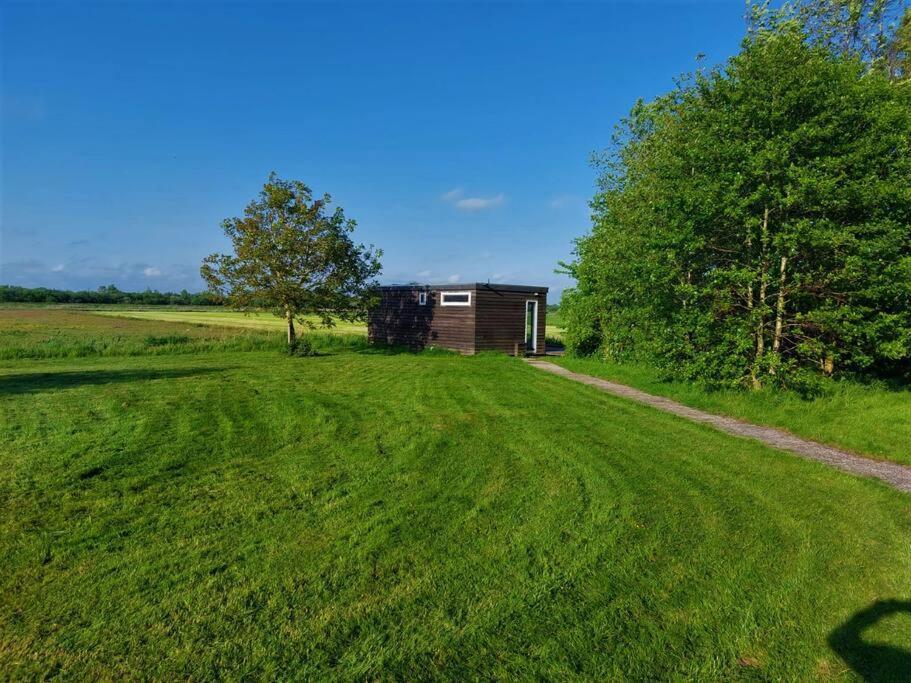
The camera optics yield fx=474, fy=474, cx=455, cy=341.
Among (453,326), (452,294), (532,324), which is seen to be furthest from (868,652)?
(532,324)

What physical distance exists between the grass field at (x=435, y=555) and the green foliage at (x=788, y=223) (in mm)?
3670

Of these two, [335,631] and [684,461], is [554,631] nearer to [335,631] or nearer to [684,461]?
[335,631]

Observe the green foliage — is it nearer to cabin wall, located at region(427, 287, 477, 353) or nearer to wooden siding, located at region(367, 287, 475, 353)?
cabin wall, located at region(427, 287, 477, 353)

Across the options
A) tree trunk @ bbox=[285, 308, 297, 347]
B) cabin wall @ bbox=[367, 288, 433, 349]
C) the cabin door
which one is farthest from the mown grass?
tree trunk @ bbox=[285, 308, 297, 347]

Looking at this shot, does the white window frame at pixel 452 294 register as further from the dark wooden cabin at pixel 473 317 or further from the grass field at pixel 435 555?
the grass field at pixel 435 555

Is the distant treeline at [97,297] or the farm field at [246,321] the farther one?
the distant treeline at [97,297]

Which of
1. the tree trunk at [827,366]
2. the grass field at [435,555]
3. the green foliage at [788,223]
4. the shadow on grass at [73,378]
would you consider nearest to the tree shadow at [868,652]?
the grass field at [435,555]

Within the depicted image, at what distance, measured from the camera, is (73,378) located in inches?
453

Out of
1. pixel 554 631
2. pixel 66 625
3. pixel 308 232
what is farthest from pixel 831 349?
pixel 308 232

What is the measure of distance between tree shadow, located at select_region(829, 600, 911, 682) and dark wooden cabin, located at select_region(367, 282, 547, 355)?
16.4 m

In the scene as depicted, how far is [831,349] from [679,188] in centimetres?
436

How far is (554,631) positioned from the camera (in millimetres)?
2703

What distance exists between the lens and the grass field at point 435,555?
2.51 m

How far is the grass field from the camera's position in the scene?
8.25 feet
